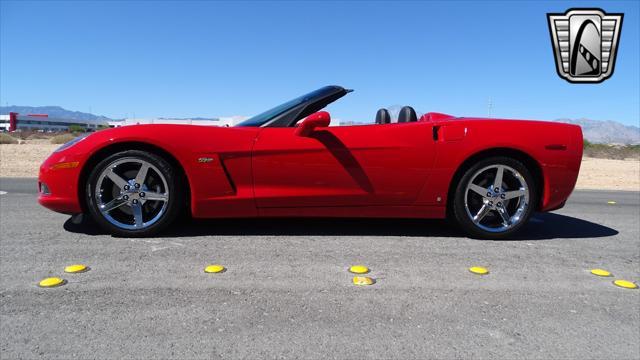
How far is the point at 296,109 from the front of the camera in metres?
3.50

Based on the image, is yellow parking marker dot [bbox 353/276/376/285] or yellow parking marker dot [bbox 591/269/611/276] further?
yellow parking marker dot [bbox 591/269/611/276]

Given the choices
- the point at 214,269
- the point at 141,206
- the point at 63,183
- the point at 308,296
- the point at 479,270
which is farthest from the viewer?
the point at 141,206

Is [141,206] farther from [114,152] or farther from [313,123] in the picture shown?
[313,123]

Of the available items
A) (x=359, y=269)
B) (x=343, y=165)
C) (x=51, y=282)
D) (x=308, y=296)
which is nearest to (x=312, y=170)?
(x=343, y=165)

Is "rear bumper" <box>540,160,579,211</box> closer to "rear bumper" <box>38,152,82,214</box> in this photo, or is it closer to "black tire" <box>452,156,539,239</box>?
"black tire" <box>452,156,539,239</box>

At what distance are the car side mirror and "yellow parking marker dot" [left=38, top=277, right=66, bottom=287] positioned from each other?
1.79 metres

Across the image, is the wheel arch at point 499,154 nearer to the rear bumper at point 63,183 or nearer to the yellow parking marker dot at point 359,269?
the yellow parking marker dot at point 359,269

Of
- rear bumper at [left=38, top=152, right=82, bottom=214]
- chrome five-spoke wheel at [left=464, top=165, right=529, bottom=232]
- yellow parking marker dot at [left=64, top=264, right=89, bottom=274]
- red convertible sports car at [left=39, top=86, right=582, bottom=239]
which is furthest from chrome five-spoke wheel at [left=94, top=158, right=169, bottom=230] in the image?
chrome five-spoke wheel at [left=464, top=165, right=529, bottom=232]

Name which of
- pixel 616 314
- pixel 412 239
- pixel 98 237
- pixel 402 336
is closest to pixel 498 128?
pixel 412 239

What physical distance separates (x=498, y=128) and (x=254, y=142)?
195cm

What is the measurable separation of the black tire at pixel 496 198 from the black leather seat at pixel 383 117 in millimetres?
862

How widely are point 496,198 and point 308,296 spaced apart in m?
2.04

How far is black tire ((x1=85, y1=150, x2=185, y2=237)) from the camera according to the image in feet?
10.4

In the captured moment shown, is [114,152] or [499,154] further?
[499,154]
